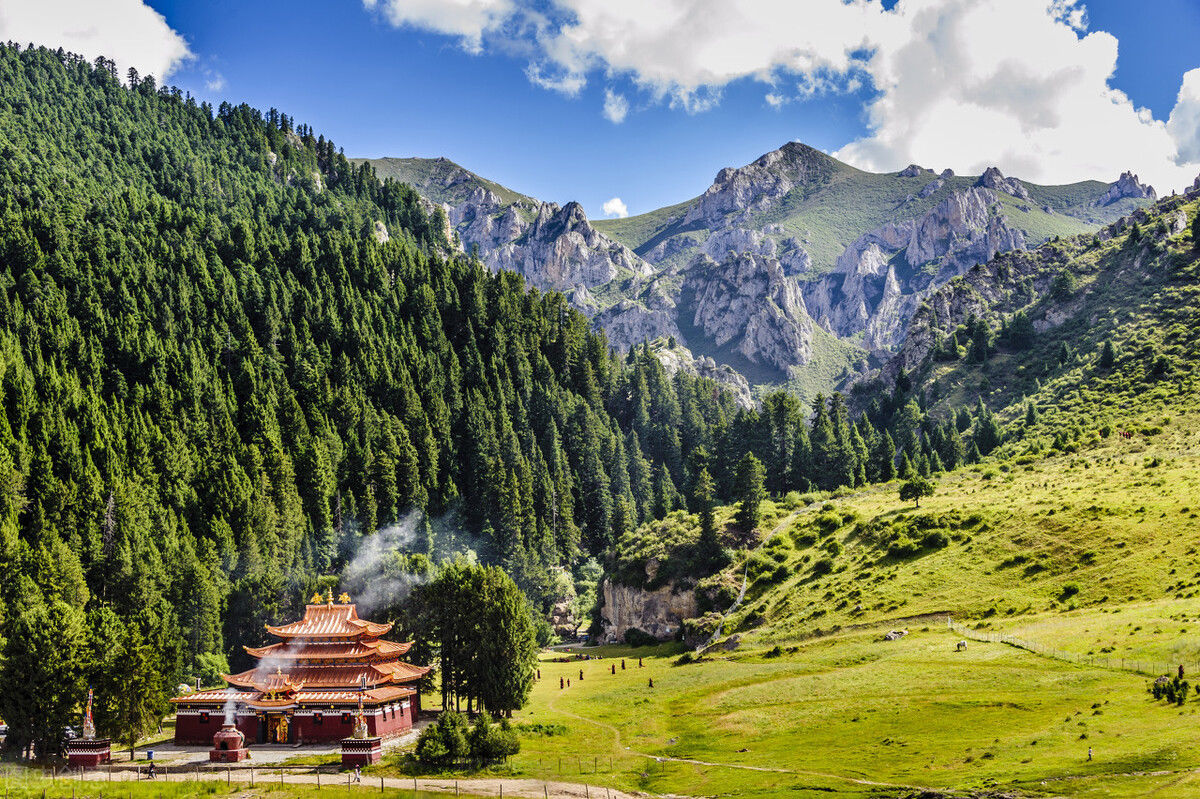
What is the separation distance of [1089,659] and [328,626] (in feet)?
229

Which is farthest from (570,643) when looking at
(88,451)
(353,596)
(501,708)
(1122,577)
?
(1122,577)

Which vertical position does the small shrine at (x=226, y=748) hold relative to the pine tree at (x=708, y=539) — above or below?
below

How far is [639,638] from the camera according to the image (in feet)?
508

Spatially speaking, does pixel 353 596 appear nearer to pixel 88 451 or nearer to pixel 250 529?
pixel 250 529

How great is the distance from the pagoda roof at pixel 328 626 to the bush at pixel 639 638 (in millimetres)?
58308

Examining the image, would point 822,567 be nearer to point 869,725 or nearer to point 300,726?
point 869,725

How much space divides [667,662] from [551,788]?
6050cm

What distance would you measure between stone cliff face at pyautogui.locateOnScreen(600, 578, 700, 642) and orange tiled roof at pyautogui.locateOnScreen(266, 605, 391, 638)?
200 ft

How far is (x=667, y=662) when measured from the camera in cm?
13262

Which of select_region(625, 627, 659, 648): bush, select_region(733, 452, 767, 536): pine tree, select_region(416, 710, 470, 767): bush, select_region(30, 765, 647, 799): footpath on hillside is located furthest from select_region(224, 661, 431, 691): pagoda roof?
select_region(733, 452, 767, 536): pine tree

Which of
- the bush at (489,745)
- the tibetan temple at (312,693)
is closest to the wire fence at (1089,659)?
the bush at (489,745)

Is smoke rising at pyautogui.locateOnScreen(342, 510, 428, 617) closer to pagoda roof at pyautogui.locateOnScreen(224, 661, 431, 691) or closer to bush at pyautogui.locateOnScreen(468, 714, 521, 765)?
pagoda roof at pyautogui.locateOnScreen(224, 661, 431, 691)

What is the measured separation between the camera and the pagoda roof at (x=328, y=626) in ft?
326

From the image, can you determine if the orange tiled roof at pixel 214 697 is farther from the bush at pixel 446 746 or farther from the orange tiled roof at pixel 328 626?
the bush at pixel 446 746
